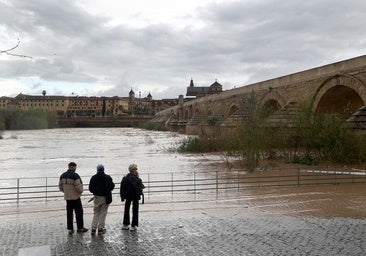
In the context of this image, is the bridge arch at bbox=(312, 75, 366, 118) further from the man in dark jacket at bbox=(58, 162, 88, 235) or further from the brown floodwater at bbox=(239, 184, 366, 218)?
the man in dark jacket at bbox=(58, 162, 88, 235)

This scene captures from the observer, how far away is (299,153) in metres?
23.4

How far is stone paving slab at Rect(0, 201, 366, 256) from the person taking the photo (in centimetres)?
729

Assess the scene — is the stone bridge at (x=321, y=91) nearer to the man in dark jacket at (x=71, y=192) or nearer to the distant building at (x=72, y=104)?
the man in dark jacket at (x=71, y=192)

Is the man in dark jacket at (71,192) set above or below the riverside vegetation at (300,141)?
below

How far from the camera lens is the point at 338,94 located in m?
28.8

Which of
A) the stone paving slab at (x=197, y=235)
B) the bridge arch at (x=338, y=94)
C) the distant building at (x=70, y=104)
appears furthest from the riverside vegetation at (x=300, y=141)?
the distant building at (x=70, y=104)

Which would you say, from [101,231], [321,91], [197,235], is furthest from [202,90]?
[197,235]

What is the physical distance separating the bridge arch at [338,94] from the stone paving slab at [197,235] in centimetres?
1631

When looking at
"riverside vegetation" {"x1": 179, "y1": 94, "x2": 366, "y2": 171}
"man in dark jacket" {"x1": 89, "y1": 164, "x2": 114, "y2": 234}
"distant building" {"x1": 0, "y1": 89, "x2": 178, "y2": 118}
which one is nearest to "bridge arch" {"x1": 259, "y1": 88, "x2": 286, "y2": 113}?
"riverside vegetation" {"x1": 179, "y1": 94, "x2": 366, "y2": 171}

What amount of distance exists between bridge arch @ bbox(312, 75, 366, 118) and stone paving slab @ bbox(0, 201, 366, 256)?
16.3 meters

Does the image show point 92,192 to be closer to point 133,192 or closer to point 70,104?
point 133,192

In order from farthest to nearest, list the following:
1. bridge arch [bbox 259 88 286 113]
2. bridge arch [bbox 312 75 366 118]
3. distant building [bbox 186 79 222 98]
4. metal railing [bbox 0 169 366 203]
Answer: distant building [bbox 186 79 222 98] < bridge arch [bbox 259 88 286 113] < bridge arch [bbox 312 75 366 118] < metal railing [bbox 0 169 366 203]

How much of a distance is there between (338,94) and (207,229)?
22725mm

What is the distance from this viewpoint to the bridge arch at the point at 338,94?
2509 cm
